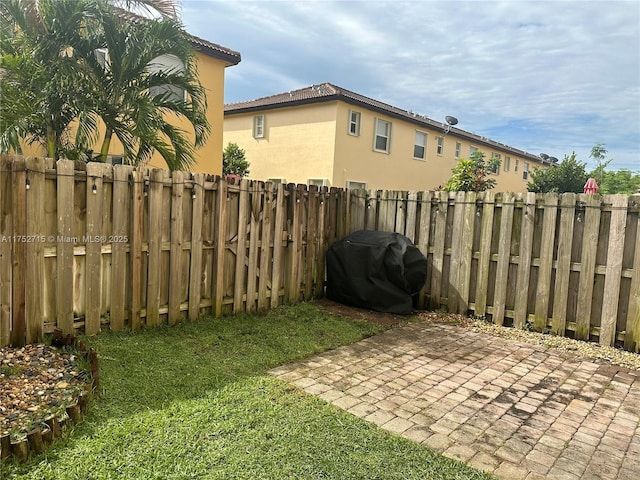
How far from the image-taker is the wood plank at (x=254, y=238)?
19.1ft

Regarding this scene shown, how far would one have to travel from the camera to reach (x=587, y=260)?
5.47 meters

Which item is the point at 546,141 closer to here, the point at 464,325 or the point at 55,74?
the point at 464,325

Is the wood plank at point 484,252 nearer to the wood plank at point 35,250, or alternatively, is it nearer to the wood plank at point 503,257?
the wood plank at point 503,257

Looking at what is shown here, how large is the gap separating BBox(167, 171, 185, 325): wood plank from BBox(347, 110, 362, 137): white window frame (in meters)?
13.9

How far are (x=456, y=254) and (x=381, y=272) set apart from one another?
122 cm

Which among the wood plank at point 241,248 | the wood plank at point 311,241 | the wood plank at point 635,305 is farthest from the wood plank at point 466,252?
the wood plank at point 241,248

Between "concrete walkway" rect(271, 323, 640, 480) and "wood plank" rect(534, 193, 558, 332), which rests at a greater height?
"wood plank" rect(534, 193, 558, 332)

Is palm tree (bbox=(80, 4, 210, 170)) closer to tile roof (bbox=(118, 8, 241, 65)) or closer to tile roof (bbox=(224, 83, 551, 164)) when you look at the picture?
tile roof (bbox=(118, 8, 241, 65))

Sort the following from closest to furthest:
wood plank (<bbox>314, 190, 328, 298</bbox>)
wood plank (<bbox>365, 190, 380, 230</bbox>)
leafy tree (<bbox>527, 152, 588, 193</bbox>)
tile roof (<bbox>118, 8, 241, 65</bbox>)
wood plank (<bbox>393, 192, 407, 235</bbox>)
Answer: wood plank (<bbox>314, 190, 328, 298</bbox>), wood plank (<bbox>393, 192, 407, 235</bbox>), wood plank (<bbox>365, 190, 380, 230</bbox>), tile roof (<bbox>118, 8, 241, 65</bbox>), leafy tree (<bbox>527, 152, 588, 193</bbox>)

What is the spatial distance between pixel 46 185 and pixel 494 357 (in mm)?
4893

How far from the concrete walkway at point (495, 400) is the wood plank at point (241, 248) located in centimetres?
172

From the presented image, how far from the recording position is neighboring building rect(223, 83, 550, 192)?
17.6m

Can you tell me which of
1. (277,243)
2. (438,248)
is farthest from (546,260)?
(277,243)

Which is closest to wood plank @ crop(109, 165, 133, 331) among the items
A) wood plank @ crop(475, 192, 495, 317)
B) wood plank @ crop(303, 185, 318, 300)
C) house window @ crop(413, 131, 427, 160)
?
wood plank @ crop(303, 185, 318, 300)
